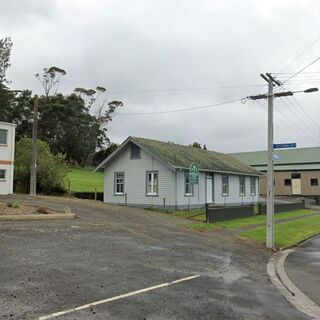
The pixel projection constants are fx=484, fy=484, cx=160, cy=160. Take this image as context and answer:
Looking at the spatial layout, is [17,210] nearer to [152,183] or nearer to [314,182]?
[152,183]

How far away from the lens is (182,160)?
1331 inches

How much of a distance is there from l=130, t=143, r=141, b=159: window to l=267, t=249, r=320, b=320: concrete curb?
1920cm

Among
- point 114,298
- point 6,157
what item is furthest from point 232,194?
point 114,298

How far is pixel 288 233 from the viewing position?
24422mm

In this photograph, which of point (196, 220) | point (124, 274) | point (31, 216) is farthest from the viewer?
point (196, 220)

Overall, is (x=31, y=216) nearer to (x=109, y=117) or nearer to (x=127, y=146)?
(x=127, y=146)

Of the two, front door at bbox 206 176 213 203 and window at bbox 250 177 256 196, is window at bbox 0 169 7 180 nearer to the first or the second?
front door at bbox 206 176 213 203

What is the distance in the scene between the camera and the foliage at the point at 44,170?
39.2 metres

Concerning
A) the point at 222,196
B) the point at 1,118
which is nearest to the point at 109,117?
the point at 1,118

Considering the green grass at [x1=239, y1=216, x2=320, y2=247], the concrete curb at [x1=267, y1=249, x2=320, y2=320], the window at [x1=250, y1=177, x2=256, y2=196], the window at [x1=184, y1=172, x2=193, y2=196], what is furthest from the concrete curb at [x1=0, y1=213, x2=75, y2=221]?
the window at [x1=250, y1=177, x2=256, y2=196]

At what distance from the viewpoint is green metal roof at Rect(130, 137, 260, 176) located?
32688 mm

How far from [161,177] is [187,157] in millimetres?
3920

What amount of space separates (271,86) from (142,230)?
8.37 m

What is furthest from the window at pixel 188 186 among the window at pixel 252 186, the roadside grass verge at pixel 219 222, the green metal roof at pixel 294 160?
the green metal roof at pixel 294 160
